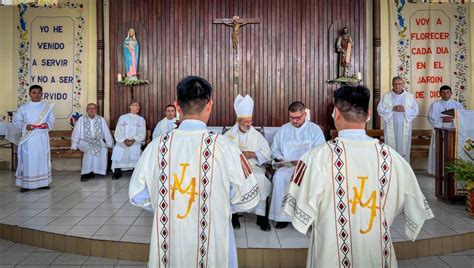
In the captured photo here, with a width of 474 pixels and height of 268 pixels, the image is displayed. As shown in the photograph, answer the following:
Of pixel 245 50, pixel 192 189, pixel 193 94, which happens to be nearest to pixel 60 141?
pixel 245 50

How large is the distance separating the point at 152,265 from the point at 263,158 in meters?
2.51

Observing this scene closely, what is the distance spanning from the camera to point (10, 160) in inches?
304

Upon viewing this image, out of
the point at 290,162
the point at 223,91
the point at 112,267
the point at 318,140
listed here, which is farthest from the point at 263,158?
the point at 223,91

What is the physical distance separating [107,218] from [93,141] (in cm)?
285

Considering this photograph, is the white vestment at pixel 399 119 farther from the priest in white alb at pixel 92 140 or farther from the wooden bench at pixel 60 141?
the priest in white alb at pixel 92 140

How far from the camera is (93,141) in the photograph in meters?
6.92

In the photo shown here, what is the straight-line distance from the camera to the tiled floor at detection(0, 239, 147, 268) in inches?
136

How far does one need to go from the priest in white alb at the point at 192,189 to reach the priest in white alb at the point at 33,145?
434 centimetres

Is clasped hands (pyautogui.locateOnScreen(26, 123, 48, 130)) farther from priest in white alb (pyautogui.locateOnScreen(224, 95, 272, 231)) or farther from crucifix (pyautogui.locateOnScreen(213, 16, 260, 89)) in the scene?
crucifix (pyautogui.locateOnScreen(213, 16, 260, 89))

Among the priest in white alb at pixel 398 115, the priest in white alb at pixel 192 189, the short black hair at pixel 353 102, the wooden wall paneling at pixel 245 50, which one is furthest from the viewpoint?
the wooden wall paneling at pixel 245 50

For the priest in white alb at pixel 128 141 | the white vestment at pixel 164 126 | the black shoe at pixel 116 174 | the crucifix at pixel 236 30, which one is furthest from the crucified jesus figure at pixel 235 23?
the black shoe at pixel 116 174

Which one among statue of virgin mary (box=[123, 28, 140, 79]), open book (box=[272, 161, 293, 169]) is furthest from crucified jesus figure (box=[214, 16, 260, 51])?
open book (box=[272, 161, 293, 169])

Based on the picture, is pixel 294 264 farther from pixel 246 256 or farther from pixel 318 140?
pixel 318 140

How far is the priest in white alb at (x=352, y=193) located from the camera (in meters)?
1.96
